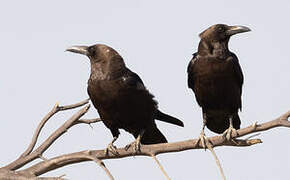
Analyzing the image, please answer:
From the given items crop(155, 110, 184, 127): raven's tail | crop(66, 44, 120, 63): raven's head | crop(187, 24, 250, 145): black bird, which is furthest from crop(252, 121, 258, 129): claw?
crop(66, 44, 120, 63): raven's head

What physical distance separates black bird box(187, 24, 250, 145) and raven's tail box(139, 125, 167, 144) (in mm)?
705

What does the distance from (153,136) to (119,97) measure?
909 millimetres

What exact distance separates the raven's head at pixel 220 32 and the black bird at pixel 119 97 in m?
1.10

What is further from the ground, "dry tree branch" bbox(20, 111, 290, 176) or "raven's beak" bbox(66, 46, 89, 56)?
"raven's beak" bbox(66, 46, 89, 56)

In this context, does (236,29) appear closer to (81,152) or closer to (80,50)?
(80,50)

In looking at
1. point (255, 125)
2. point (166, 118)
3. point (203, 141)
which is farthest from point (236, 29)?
point (255, 125)

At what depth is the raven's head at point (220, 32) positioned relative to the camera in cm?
735

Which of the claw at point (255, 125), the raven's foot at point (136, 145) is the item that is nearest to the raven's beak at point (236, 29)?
the raven's foot at point (136, 145)

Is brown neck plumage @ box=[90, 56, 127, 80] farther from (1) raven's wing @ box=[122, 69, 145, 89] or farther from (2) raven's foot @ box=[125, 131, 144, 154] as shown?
(2) raven's foot @ box=[125, 131, 144, 154]

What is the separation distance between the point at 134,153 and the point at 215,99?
136 cm

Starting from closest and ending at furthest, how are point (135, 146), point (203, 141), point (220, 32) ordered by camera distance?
point (203, 141) < point (135, 146) < point (220, 32)

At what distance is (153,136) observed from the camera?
311 inches

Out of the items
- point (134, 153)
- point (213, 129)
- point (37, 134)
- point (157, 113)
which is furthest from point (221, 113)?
point (37, 134)

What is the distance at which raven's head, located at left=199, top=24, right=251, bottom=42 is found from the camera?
7350mm
